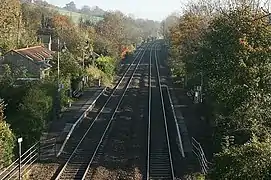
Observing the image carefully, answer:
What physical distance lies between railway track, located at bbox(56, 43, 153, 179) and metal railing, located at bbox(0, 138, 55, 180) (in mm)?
1340

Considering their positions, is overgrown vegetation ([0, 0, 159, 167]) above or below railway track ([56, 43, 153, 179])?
above

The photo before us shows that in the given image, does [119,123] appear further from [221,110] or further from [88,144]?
[221,110]

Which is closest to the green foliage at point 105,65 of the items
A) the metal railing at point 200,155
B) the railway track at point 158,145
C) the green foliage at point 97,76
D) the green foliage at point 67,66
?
the green foliage at point 97,76

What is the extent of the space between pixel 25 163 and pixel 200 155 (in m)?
7.22

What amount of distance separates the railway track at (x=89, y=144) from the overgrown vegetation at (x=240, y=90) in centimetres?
544

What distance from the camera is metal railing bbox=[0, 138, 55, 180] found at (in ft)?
57.3

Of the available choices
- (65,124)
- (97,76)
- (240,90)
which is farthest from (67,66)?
(240,90)

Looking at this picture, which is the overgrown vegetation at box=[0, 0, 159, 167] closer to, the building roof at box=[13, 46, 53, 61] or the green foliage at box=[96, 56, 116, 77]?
the green foliage at box=[96, 56, 116, 77]

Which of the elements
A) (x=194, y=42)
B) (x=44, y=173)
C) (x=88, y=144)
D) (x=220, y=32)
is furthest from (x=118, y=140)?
(x=194, y=42)

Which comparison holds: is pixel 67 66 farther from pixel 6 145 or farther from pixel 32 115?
pixel 6 145

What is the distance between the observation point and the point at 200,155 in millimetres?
20953

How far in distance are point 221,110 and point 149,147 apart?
3.76 m

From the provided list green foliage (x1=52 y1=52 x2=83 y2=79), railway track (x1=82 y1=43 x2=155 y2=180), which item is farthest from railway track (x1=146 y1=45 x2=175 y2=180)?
green foliage (x1=52 y1=52 x2=83 y2=79)

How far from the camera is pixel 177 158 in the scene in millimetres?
21125
